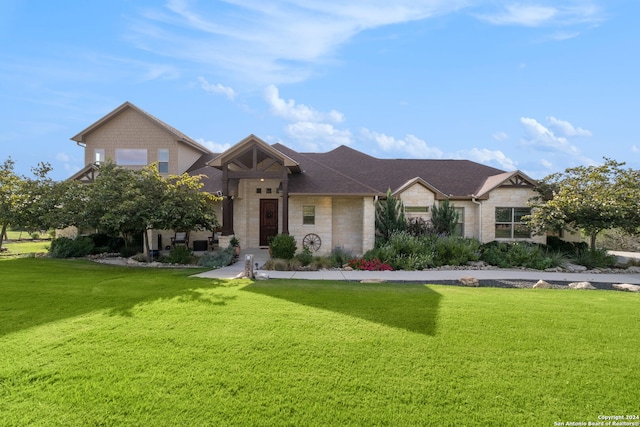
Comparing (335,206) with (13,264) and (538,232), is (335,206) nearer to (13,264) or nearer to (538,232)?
(538,232)

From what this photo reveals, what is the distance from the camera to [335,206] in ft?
59.2

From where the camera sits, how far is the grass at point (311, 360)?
3508mm

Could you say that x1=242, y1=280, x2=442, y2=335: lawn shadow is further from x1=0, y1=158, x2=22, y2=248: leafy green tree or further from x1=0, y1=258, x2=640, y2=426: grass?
x1=0, y1=158, x2=22, y2=248: leafy green tree

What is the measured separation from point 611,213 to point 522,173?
16.3 ft

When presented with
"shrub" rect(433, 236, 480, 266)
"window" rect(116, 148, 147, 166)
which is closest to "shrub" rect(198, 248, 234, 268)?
"shrub" rect(433, 236, 480, 266)

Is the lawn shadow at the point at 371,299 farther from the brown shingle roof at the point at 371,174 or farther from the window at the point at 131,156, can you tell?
the window at the point at 131,156

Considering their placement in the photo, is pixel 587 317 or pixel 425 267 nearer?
pixel 587 317

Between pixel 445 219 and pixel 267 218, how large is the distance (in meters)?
9.87

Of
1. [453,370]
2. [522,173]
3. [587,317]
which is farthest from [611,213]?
[453,370]

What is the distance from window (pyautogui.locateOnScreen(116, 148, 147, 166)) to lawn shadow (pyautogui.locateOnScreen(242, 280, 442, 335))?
15318mm

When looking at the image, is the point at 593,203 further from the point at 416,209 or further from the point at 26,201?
the point at 26,201

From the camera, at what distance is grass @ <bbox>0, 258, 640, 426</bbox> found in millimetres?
3508

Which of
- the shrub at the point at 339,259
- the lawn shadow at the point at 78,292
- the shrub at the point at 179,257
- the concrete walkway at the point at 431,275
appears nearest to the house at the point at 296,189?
the shrub at the point at 179,257

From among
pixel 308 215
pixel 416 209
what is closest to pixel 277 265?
pixel 308 215
